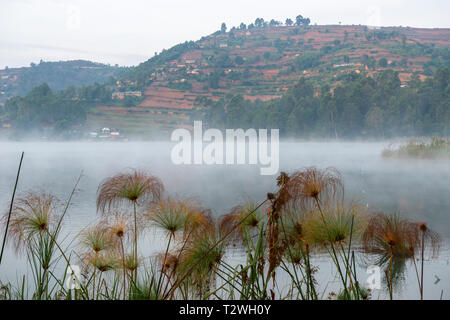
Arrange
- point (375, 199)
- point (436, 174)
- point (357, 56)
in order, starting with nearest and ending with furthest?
point (375, 199) → point (436, 174) → point (357, 56)

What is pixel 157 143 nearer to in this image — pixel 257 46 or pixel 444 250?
pixel 257 46

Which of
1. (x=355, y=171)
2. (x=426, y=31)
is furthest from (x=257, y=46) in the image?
(x=355, y=171)

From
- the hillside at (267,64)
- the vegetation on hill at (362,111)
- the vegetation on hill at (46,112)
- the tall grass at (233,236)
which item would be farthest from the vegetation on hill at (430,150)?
the vegetation on hill at (46,112)

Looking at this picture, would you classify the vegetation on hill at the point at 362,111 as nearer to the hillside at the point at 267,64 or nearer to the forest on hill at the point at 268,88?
the forest on hill at the point at 268,88

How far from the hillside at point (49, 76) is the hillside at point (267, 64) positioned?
4201mm

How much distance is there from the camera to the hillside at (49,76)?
5100 cm

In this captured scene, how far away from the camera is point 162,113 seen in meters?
51.8

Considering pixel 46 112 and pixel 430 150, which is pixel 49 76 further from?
pixel 430 150

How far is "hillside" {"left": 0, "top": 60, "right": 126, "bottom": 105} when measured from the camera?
5100cm

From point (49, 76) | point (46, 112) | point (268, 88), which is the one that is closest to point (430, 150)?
point (46, 112)

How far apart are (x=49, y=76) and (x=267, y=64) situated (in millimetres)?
29997
